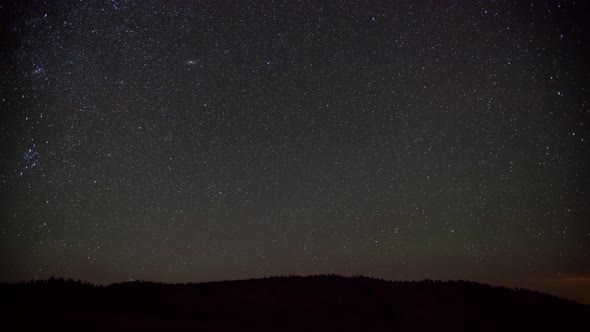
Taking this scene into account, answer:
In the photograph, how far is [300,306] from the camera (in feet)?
41.8

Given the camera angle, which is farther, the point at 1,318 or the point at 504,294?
the point at 504,294

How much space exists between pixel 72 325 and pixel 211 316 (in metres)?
3.95

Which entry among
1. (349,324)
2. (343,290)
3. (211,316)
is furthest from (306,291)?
(211,316)

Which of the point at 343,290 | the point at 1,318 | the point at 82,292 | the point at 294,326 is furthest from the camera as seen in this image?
the point at 343,290

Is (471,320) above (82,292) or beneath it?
beneath

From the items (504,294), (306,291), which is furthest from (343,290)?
(504,294)

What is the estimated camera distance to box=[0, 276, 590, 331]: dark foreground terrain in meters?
10.5

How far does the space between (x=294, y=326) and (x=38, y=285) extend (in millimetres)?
7814

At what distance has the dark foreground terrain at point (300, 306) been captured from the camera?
34.5 feet

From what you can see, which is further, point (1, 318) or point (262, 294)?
point (262, 294)

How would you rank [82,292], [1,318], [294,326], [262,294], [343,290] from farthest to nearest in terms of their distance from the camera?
[343,290] < [262,294] < [82,292] < [294,326] < [1,318]

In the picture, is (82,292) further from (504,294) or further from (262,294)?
(504,294)

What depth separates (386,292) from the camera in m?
14.4

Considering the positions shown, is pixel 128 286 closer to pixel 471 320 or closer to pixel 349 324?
pixel 349 324
